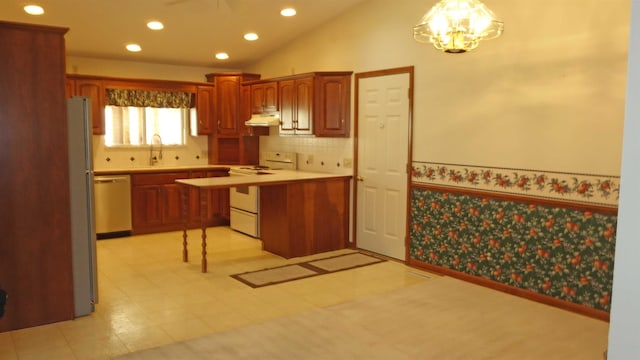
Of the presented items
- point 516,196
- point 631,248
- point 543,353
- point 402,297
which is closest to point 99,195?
point 402,297

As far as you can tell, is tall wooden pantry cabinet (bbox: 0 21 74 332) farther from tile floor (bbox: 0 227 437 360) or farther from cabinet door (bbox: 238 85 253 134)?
cabinet door (bbox: 238 85 253 134)

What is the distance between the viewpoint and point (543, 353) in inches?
124

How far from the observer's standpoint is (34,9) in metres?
5.12

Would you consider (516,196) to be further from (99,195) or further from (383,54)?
(99,195)

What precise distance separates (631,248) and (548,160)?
11.7 feet

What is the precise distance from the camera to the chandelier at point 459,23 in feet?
10.2

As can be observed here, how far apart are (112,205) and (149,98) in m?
1.70

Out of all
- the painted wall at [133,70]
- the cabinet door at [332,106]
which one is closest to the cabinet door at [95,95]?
the painted wall at [133,70]

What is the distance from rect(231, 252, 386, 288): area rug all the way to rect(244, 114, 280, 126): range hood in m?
2.19

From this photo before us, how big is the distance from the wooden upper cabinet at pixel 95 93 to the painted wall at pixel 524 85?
3.79 metres

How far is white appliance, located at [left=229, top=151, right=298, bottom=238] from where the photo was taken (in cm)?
675

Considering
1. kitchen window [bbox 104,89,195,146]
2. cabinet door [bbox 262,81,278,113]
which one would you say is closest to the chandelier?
cabinet door [bbox 262,81,278,113]

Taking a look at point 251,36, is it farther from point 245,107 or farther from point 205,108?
point 205,108

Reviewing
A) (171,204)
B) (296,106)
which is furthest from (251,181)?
(171,204)
